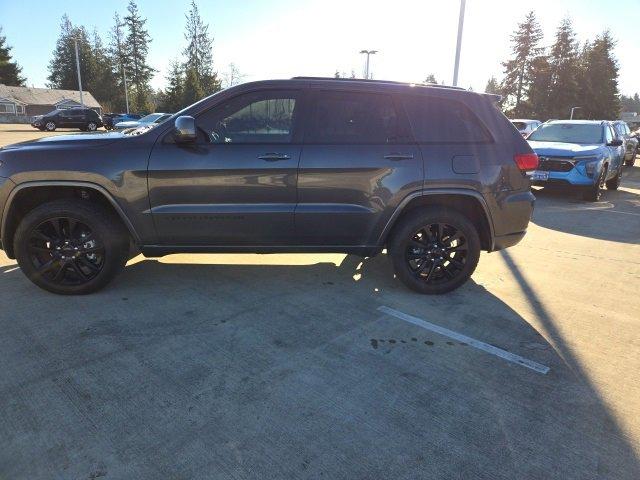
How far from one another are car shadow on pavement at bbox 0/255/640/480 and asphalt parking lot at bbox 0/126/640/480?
0.01 m

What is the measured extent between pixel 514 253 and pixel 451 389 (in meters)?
3.59

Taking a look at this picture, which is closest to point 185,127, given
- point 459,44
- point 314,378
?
point 314,378

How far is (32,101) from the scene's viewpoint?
64.8 metres

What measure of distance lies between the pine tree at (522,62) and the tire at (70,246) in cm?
7031

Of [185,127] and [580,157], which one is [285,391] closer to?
[185,127]

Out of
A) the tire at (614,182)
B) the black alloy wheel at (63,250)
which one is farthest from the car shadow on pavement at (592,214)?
the black alloy wheel at (63,250)

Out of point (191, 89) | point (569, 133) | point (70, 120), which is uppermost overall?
point (191, 89)

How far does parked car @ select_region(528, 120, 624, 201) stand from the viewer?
31.6ft

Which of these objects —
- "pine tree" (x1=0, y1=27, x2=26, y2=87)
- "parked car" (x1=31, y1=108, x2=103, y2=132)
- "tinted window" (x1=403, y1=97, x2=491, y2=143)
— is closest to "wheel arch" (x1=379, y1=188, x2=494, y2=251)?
"tinted window" (x1=403, y1=97, x2=491, y2=143)

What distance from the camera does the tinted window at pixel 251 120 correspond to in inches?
153

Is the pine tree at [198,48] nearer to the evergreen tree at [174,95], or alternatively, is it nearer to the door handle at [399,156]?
the evergreen tree at [174,95]

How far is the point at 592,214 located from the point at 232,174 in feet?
25.4

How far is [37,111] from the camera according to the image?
67.0 m

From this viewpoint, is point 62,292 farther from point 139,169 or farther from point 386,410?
point 386,410
